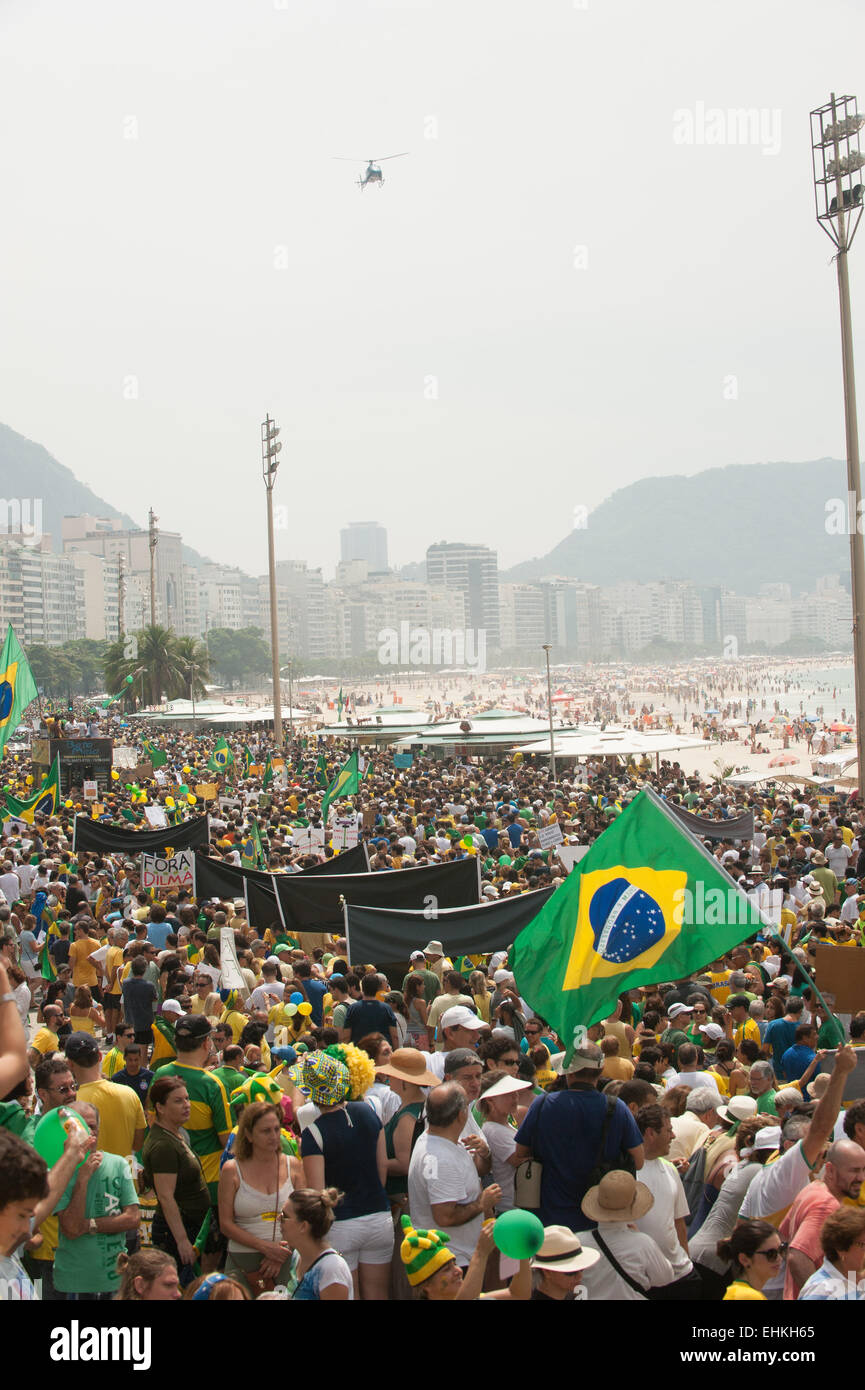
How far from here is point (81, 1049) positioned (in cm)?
521

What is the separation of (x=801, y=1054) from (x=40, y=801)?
1357 cm

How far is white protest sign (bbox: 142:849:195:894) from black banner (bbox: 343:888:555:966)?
4.05m

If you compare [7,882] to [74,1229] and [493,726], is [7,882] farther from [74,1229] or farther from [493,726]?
[493,726]

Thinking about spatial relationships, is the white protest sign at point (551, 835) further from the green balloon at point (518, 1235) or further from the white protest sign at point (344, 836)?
the green balloon at point (518, 1235)

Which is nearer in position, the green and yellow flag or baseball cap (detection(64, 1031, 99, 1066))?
baseball cap (detection(64, 1031, 99, 1066))

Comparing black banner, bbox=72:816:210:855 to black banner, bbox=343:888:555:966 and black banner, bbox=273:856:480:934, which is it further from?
black banner, bbox=343:888:555:966

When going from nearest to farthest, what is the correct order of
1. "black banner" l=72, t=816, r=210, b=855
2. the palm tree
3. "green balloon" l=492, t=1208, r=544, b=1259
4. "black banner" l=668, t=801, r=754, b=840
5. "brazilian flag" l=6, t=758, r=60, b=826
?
1. "green balloon" l=492, t=1208, r=544, b=1259
2. "black banner" l=72, t=816, r=210, b=855
3. "black banner" l=668, t=801, r=754, b=840
4. "brazilian flag" l=6, t=758, r=60, b=826
5. the palm tree

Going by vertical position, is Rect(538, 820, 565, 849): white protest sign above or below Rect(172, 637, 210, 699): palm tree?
below

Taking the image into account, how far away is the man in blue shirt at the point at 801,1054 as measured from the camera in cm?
644

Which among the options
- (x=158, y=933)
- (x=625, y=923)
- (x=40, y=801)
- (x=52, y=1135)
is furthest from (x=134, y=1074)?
(x=40, y=801)

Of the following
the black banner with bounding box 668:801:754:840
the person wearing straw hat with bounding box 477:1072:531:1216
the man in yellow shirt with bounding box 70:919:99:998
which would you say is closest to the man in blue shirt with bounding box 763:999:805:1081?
the person wearing straw hat with bounding box 477:1072:531:1216
